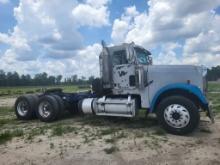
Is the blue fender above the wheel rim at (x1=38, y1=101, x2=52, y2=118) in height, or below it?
above

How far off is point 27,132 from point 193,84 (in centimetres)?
552

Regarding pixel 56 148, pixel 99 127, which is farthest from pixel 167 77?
pixel 56 148

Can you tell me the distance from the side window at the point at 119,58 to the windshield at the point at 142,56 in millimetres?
470

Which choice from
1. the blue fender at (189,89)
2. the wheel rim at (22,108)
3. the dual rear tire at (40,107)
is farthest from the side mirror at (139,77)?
the wheel rim at (22,108)

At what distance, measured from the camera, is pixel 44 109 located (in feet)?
34.7

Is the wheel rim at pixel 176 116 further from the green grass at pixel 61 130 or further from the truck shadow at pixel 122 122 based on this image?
the green grass at pixel 61 130

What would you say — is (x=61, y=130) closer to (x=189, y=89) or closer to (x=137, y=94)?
(x=137, y=94)

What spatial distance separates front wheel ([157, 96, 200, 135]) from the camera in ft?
23.3

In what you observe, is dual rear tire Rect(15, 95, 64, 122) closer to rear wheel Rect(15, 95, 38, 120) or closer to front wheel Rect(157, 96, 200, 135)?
rear wheel Rect(15, 95, 38, 120)

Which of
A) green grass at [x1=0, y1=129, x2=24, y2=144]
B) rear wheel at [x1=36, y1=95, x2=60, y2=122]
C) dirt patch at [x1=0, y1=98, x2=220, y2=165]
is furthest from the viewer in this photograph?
rear wheel at [x1=36, y1=95, x2=60, y2=122]

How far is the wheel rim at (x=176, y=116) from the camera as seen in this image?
7188mm

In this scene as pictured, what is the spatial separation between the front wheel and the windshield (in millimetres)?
2047

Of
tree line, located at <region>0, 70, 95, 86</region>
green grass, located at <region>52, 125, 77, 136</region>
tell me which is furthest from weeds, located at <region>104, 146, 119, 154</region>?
tree line, located at <region>0, 70, 95, 86</region>

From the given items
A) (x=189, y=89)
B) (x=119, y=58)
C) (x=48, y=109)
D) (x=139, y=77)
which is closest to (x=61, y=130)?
(x=48, y=109)
